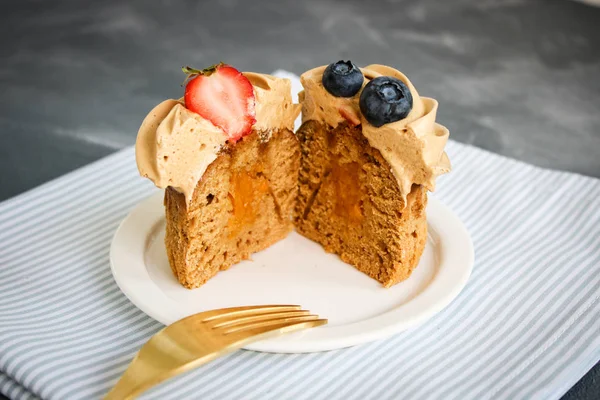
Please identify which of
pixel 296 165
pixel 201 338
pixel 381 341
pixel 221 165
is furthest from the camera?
pixel 296 165

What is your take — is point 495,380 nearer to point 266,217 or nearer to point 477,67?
point 266,217

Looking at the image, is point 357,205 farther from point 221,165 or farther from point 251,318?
point 251,318

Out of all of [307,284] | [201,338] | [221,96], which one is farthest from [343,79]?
[201,338]

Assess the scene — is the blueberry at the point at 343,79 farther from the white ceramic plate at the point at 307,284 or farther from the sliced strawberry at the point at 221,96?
the white ceramic plate at the point at 307,284

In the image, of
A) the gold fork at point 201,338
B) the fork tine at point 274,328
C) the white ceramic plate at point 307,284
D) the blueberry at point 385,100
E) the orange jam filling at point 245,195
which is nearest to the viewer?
the gold fork at point 201,338

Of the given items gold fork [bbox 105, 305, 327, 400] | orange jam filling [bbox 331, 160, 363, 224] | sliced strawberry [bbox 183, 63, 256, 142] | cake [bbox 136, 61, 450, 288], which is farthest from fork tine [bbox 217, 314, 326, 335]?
sliced strawberry [bbox 183, 63, 256, 142]

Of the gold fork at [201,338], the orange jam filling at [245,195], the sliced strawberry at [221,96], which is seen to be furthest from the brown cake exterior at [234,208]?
the gold fork at [201,338]

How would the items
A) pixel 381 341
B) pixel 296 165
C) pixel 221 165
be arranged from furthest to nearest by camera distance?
1. pixel 296 165
2. pixel 221 165
3. pixel 381 341
